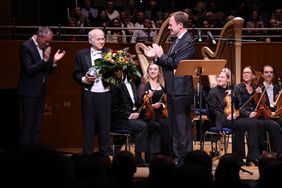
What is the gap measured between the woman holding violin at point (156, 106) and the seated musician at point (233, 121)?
65 cm

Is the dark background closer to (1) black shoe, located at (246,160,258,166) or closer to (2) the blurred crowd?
(2) the blurred crowd

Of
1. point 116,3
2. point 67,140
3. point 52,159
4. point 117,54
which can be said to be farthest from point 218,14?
point 52,159

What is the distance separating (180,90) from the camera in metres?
7.02

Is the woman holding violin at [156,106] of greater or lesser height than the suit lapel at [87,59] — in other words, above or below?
below

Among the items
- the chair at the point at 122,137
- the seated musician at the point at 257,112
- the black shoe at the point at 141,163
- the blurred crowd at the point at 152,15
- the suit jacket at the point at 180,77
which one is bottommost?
the black shoe at the point at 141,163

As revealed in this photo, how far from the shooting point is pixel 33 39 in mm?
7754

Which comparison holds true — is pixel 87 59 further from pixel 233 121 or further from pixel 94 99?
pixel 233 121

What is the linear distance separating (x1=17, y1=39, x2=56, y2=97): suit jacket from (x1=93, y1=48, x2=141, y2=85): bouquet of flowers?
71 cm

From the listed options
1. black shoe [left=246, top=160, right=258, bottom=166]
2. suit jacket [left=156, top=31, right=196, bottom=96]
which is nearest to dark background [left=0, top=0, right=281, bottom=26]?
suit jacket [left=156, top=31, right=196, bottom=96]

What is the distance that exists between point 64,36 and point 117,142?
3829 mm

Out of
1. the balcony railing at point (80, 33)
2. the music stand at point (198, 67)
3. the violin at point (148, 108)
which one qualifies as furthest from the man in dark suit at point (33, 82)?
the balcony railing at point (80, 33)

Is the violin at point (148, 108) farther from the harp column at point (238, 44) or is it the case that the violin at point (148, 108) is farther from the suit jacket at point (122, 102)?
the harp column at point (238, 44)

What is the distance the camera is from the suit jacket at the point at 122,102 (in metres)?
8.04

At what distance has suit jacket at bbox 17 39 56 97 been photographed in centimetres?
757
